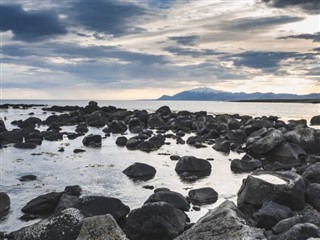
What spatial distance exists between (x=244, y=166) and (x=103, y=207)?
1308 cm

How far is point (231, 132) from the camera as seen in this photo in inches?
1668

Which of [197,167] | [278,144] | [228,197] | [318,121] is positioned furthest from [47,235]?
[318,121]

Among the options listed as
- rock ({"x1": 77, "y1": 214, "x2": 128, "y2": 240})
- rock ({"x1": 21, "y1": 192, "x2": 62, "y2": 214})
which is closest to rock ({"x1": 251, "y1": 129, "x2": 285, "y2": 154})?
rock ({"x1": 21, "y1": 192, "x2": 62, "y2": 214})

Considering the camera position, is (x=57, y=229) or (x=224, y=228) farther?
(x=57, y=229)

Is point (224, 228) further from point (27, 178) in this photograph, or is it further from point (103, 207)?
point (27, 178)

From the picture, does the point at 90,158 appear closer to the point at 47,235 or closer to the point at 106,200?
the point at 106,200

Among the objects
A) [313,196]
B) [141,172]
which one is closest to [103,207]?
[141,172]

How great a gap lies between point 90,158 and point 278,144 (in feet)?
50.4

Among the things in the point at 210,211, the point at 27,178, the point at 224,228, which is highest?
the point at 224,228

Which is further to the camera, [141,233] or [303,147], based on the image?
[303,147]

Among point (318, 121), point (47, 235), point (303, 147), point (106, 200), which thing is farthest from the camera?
point (318, 121)

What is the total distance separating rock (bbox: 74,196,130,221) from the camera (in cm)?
1463

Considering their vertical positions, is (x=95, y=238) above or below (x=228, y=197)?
above

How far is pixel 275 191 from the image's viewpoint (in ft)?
52.2
